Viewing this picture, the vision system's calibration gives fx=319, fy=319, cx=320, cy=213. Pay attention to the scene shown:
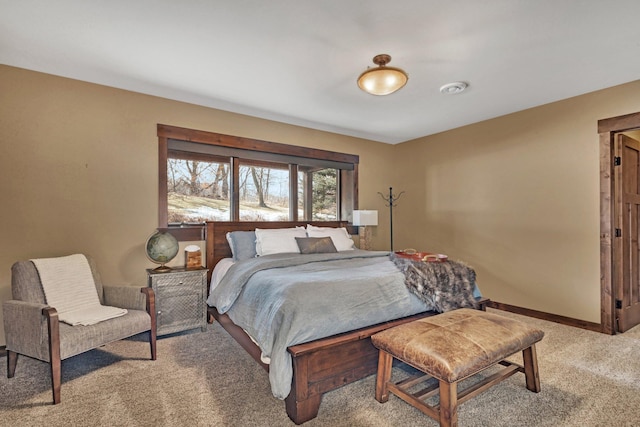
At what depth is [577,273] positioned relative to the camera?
11.6 feet

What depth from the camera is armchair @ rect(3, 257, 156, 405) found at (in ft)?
6.73

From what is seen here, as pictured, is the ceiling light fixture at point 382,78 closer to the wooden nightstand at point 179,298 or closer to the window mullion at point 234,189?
the window mullion at point 234,189

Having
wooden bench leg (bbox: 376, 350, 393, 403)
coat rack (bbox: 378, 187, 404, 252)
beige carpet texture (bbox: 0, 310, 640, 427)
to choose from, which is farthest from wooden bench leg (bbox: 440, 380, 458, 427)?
coat rack (bbox: 378, 187, 404, 252)

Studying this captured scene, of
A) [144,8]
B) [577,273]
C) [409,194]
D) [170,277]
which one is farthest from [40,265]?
[577,273]

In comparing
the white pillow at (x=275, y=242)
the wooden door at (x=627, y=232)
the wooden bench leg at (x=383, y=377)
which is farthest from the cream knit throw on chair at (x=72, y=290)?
the wooden door at (x=627, y=232)

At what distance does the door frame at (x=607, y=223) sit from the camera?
129 inches

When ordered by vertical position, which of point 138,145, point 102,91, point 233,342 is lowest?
point 233,342

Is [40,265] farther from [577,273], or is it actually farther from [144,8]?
[577,273]

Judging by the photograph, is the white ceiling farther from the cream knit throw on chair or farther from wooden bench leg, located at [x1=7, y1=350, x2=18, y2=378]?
wooden bench leg, located at [x1=7, y1=350, x2=18, y2=378]

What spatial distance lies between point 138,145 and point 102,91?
0.59 metres

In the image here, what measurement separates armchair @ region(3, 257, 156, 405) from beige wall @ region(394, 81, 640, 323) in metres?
4.09

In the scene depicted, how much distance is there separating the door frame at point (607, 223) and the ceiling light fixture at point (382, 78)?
7.79ft

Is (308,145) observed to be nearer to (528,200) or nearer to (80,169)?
(80,169)

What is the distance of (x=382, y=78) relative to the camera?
261cm
